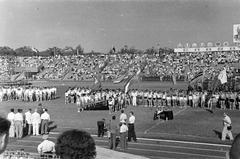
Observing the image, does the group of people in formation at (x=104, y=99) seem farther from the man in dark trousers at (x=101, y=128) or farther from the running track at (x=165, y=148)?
the running track at (x=165, y=148)

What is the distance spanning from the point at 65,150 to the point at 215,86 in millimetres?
32029

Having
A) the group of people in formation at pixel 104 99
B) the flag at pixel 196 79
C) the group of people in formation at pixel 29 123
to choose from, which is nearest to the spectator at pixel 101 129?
the group of people in formation at pixel 29 123

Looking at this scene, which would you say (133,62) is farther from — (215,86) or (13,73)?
(215,86)

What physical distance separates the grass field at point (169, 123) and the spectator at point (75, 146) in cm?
1426

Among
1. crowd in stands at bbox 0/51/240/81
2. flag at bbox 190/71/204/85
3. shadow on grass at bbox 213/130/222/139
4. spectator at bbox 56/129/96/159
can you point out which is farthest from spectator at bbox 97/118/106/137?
crowd in stands at bbox 0/51/240/81

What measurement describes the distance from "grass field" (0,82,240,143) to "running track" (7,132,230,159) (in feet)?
3.51

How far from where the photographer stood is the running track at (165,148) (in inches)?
548

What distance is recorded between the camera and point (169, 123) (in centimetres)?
2078

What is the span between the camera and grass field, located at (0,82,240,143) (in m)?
17.8

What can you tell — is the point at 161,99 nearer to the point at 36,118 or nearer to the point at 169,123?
the point at 169,123

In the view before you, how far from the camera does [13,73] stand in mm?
65500

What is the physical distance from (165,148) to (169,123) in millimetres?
5745

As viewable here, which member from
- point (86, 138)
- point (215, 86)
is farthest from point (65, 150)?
point (215, 86)

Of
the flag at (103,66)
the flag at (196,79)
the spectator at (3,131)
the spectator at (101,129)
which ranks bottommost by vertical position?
the spectator at (101,129)
